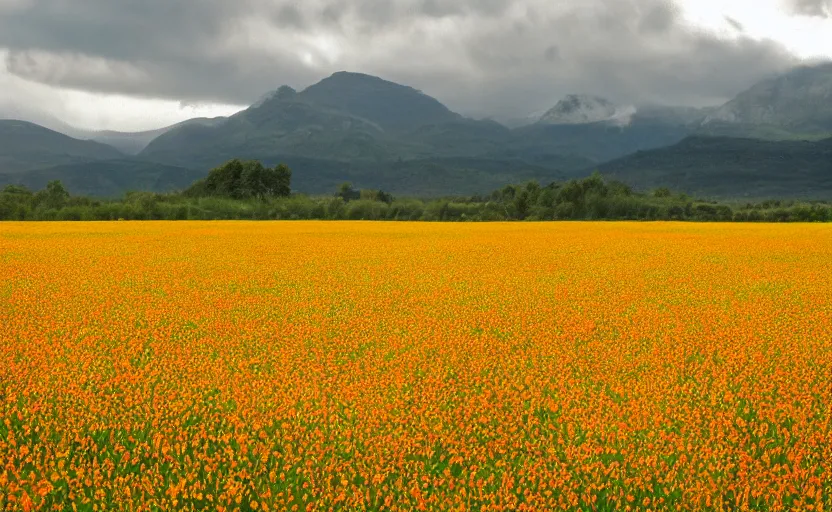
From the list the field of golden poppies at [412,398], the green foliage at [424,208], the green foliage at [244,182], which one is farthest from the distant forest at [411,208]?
the field of golden poppies at [412,398]

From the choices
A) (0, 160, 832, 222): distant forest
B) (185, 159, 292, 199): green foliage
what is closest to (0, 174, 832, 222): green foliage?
(0, 160, 832, 222): distant forest

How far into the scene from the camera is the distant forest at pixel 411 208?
2571 inches

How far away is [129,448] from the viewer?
6129 millimetres

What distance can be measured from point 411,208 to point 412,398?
241ft

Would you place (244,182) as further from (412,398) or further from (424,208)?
(412,398)

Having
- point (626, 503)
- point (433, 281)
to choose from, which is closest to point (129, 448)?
point (626, 503)

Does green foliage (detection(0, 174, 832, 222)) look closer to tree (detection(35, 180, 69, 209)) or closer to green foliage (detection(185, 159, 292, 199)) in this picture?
tree (detection(35, 180, 69, 209))

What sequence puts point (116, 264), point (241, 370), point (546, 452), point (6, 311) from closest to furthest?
point (546, 452)
point (241, 370)
point (6, 311)
point (116, 264)

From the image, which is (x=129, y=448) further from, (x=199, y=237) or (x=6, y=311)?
(x=199, y=237)

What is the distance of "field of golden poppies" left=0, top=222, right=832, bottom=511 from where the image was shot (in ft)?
17.7

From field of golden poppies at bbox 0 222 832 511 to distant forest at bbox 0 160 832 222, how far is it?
54241mm

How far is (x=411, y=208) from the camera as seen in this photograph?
8056 cm

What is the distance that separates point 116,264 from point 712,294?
18871mm

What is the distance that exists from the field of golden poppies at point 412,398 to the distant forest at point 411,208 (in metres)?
54.2
